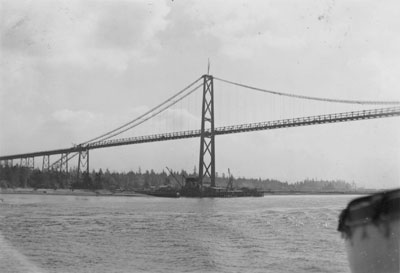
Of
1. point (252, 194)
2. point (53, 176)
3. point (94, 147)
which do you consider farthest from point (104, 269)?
point (53, 176)

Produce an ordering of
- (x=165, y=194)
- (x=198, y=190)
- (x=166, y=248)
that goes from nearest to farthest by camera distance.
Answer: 1. (x=166, y=248)
2. (x=198, y=190)
3. (x=165, y=194)

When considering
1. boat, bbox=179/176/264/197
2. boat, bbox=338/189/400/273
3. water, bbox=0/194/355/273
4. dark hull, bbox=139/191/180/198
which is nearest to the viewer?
boat, bbox=338/189/400/273

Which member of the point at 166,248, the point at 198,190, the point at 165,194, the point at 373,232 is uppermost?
the point at 373,232

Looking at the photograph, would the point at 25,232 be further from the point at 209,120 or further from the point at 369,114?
the point at 209,120

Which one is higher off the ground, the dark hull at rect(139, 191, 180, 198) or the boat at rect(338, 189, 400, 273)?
the boat at rect(338, 189, 400, 273)

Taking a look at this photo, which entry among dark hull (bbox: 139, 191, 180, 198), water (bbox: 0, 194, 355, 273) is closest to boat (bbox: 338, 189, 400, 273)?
water (bbox: 0, 194, 355, 273)

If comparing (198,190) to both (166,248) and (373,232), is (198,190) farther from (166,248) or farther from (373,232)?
(373,232)

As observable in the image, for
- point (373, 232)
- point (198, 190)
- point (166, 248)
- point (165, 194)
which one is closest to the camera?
point (373, 232)

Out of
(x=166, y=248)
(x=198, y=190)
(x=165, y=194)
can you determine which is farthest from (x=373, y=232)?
(x=165, y=194)

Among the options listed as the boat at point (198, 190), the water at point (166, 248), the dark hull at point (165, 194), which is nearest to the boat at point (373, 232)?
the water at point (166, 248)

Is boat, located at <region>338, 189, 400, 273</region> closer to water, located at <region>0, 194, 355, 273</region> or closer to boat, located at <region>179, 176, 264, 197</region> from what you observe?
water, located at <region>0, 194, 355, 273</region>
